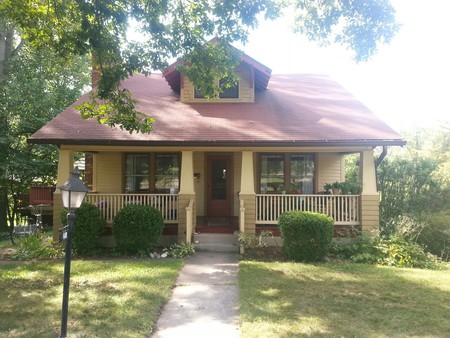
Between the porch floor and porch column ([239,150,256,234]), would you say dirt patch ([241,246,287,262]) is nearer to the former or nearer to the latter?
porch column ([239,150,256,234])

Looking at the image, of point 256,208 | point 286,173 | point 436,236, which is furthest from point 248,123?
point 436,236

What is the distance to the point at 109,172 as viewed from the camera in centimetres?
1245

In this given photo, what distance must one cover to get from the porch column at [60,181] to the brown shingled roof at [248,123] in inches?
21.7

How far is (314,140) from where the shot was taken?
984 centimetres

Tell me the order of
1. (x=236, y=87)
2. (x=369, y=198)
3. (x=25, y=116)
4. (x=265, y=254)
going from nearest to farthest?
(x=265, y=254) → (x=369, y=198) → (x=236, y=87) → (x=25, y=116)

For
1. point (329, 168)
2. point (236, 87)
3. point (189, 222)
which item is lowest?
point (189, 222)

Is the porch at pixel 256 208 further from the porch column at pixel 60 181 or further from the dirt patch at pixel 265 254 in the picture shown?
the porch column at pixel 60 181

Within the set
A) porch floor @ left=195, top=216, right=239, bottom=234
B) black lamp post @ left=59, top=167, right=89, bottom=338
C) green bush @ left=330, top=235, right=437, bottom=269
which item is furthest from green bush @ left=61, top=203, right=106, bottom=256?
green bush @ left=330, top=235, right=437, bottom=269

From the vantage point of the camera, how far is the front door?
495 inches

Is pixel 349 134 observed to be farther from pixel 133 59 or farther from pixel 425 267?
pixel 133 59

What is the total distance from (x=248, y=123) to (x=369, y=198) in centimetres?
398

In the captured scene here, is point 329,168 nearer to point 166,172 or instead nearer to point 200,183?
point 200,183

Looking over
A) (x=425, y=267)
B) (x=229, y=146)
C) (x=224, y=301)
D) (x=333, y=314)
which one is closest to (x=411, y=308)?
(x=333, y=314)

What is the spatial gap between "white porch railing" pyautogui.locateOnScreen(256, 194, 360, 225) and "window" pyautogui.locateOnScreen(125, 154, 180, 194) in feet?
11.0
